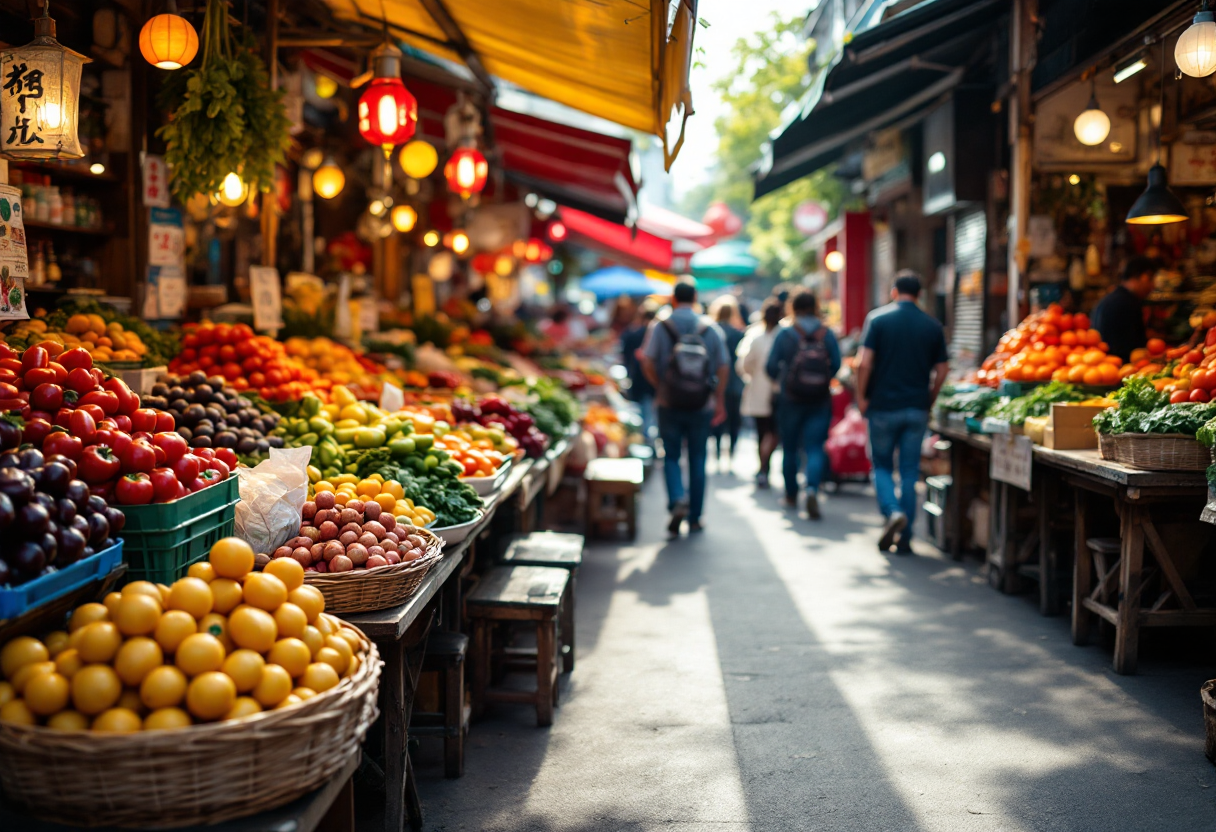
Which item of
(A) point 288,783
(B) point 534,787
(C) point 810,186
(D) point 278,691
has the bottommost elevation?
(B) point 534,787

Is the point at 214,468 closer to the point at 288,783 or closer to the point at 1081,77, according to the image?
the point at 288,783

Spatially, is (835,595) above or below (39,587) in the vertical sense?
below

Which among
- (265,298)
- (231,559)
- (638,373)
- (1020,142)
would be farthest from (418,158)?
(638,373)

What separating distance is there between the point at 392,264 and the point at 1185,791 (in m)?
12.1

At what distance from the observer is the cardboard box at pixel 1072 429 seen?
5824 millimetres

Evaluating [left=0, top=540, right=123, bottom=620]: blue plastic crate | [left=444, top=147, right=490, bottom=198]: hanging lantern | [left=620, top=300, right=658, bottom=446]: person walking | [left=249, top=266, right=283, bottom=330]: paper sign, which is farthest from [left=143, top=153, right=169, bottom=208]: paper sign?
[left=620, top=300, right=658, bottom=446]: person walking

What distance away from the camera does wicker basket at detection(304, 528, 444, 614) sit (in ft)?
10.2

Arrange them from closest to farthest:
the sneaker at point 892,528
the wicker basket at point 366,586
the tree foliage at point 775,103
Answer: the wicker basket at point 366,586
the sneaker at point 892,528
the tree foliage at point 775,103

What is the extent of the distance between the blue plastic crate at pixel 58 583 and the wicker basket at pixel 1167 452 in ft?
14.8

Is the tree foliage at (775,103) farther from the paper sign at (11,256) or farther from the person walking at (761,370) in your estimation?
the paper sign at (11,256)

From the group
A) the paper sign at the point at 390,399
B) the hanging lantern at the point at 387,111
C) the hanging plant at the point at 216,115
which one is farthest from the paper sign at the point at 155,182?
the paper sign at the point at 390,399

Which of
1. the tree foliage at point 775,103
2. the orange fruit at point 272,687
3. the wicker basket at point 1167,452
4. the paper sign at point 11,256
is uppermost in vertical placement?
the tree foliage at point 775,103

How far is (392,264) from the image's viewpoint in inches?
557

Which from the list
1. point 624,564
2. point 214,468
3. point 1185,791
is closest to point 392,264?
point 624,564
